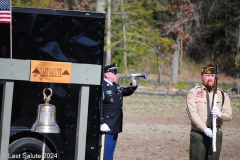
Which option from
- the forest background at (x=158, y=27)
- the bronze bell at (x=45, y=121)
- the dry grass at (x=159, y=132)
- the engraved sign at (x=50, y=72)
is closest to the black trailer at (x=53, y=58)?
the engraved sign at (x=50, y=72)

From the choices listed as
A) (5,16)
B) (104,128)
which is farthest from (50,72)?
(104,128)

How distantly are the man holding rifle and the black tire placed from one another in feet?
6.18

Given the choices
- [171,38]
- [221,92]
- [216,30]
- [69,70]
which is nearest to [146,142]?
[221,92]

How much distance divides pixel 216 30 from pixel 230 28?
10.0 ft

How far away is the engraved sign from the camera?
6891 mm

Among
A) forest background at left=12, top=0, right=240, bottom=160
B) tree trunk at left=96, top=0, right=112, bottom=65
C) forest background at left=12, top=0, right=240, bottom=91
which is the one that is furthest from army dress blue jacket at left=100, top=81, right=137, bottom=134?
tree trunk at left=96, top=0, right=112, bottom=65

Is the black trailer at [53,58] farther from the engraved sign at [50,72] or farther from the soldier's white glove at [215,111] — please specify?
the soldier's white glove at [215,111]

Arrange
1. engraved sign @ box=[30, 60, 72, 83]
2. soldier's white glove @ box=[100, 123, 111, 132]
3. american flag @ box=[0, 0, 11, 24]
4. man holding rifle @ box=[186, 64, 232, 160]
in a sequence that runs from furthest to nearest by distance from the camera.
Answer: soldier's white glove @ box=[100, 123, 111, 132] → man holding rifle @ box=[186, 64, 232, 160] → american flag @ box=[0, 0, 11, 24] → engraved sign @ box=[30, 60, 72, 83]

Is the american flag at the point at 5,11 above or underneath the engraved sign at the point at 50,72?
above

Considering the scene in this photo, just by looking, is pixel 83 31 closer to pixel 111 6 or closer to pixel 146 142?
pixel 146 142

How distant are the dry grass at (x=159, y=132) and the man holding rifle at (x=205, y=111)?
332 cm

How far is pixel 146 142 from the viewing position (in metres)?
13.2

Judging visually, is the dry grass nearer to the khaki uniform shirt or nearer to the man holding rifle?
the man holding rifle

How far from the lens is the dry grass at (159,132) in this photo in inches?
461
